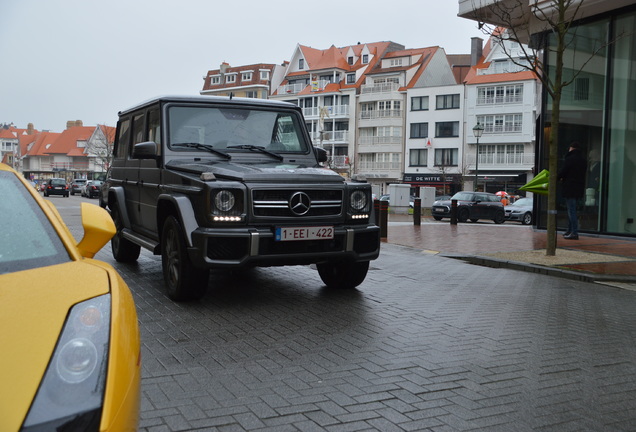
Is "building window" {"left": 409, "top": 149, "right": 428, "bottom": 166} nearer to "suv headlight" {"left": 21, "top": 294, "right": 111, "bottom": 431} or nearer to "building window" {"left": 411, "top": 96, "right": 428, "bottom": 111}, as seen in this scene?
"building window" {"left": 411, "top": 96, "right": 428, "bottom": 111}

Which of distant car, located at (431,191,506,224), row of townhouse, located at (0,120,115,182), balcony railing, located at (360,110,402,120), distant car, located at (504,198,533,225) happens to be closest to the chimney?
balcony railing, located at (360,110,402,120)

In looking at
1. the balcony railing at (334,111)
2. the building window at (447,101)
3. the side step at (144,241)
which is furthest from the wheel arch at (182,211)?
the balcony railing at (334,111)

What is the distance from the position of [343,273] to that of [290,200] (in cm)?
162

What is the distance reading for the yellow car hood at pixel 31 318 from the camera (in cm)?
183

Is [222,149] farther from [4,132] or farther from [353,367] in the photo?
[4,132]

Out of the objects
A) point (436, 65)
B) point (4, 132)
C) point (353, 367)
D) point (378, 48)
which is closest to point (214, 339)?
point (353, 367)

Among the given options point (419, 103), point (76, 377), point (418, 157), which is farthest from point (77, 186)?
point (76, 377)

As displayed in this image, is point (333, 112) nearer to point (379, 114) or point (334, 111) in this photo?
point (334, 111)

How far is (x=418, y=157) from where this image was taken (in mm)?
68500

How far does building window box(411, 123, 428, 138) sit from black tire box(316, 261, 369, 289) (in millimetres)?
61925

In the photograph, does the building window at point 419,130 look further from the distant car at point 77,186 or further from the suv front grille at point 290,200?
the suv front grille at point 290,200

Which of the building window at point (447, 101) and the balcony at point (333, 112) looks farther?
the balcony at point (333, 112)

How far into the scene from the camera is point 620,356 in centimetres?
489

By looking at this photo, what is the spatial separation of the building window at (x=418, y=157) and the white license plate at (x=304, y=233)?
205 feet
